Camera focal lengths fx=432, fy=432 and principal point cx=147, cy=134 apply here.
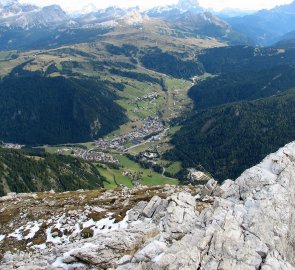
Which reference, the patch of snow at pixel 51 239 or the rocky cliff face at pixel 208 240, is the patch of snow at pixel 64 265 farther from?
the patch of snow at pixel 51 239

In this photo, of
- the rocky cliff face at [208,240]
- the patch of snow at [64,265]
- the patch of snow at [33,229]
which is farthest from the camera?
the patch of snow at [33,229]

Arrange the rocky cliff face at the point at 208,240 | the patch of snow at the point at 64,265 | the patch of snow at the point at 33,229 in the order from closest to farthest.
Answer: the rocky cliff face at the point at 208,240
the patch of snow at the point at 64,265
the patch of snow at the point at 33,229

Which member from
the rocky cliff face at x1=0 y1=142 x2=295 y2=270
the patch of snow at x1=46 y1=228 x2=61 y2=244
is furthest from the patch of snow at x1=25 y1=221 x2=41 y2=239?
the rocky cliff face at x1=0 y1=142 x2=295 y2=270

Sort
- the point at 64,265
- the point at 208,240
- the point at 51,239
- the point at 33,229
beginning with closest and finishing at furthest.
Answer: the point at 208,240, the point at 64,265, the point at 51,239, the point at 33,229

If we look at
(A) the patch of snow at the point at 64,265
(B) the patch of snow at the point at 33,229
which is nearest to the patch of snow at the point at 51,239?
(B) the patch of snow at the point at 33,229

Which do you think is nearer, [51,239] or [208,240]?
[208,240]

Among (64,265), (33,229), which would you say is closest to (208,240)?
(64,265)

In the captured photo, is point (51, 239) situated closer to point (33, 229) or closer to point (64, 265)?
point (33, 229)

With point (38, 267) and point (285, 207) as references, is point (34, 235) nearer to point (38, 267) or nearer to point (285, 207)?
point (38, 267)

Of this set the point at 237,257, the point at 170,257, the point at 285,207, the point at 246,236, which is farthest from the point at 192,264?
the point at 285,207
